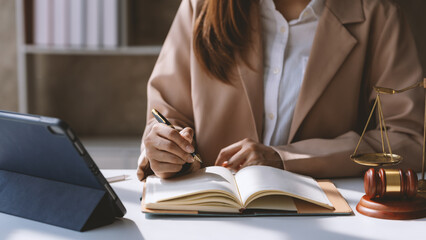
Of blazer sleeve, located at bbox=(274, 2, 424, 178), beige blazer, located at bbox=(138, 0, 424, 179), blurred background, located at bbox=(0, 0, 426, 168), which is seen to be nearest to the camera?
blazer sleeve, located at bbox=(274, 2, 424, 178)

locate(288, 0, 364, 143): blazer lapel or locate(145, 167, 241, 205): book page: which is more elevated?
locate(288, 0, 364, 143): blazer lapel

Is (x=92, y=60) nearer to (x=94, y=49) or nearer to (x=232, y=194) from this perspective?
(x=94, y=49)

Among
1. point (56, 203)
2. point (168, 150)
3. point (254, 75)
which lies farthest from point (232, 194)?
point (254, 75)

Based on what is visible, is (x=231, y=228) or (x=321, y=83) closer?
(x=231, y=228)

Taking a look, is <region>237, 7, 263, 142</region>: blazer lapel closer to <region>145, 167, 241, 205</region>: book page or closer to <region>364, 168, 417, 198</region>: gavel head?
<region>145, 167, 241, 205</region>: book page

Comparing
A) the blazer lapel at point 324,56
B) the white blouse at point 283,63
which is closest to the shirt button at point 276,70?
the white blouse at point 283,63

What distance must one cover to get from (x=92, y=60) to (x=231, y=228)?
7.11ft

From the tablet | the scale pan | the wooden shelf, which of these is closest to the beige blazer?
the scale pan

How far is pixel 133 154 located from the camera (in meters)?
2.58

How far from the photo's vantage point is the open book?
97 cm

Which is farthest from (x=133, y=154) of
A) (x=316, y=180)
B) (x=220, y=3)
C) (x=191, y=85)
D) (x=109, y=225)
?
(x=109, y=225)

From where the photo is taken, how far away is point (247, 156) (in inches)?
49.9

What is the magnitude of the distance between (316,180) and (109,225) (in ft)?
1.81

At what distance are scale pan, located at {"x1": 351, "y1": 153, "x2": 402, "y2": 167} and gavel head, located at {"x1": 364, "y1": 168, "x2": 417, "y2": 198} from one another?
0.02 m
